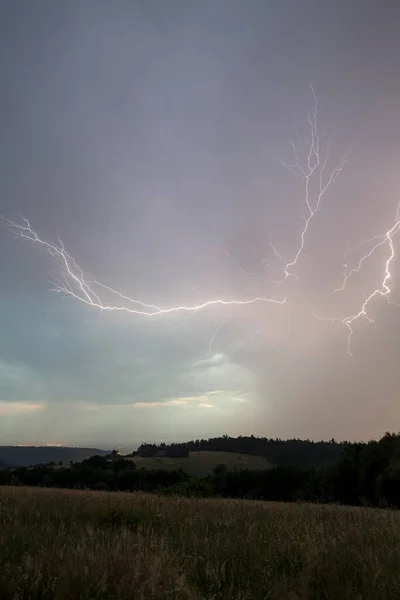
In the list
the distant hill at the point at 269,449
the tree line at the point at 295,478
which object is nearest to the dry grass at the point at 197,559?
the tree line at the point at 295,478

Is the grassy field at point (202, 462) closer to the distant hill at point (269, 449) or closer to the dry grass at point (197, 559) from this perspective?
the distant hill at point (269, 449)

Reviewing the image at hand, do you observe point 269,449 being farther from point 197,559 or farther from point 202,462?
point 197,559

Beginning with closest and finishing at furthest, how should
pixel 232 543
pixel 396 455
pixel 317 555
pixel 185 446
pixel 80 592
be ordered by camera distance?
pixel 80 592
pixel 317 555
pixel 232 543
pixel 396 455
pixel 185 446

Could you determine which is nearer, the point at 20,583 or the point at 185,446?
the point at 20,583

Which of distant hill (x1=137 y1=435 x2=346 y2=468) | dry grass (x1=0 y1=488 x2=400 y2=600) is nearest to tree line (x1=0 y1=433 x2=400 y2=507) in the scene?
distant hill (x1=137 y1=435 x2=346 y2=468)

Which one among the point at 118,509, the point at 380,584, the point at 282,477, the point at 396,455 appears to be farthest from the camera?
the point at 282,477

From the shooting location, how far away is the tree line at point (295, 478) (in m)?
45.3

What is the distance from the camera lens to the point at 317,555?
16.2ft

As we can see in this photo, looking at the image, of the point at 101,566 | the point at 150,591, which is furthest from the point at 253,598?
the point at 101,566

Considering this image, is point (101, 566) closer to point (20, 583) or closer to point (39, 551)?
point (20, 583)

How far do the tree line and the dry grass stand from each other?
Result: 38.7m

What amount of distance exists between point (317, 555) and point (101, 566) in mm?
2654

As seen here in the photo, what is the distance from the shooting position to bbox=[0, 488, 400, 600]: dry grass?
3.53 m

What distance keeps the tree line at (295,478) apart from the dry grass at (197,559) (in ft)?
127
